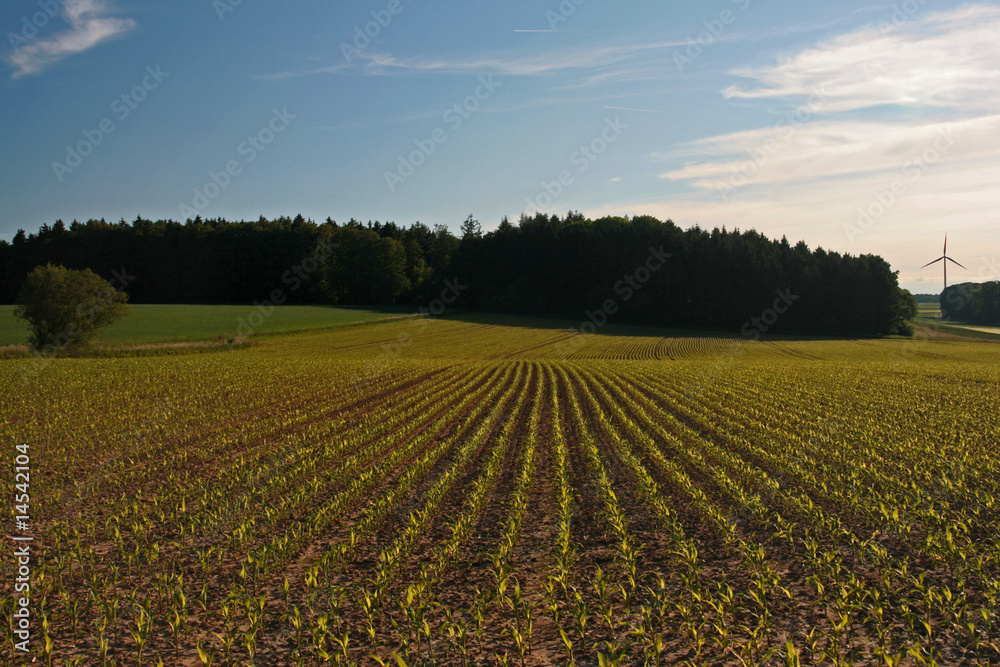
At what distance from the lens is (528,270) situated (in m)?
93.6

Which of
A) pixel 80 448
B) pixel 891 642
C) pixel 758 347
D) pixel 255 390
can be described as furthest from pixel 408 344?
pixel 891 642

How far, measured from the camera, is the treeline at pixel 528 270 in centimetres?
7919

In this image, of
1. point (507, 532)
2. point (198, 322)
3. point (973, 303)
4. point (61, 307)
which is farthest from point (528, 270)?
point (973, 303)

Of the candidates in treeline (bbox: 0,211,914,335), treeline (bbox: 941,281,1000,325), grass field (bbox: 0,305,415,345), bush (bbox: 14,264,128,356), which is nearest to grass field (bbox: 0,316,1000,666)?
bush (bbox: 14,264,128,356)

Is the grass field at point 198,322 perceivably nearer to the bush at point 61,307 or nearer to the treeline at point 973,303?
the bush at point 61,307

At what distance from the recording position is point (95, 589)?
6.88 meters

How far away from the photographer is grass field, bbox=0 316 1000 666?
5.90 meters

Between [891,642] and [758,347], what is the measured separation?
6101cm

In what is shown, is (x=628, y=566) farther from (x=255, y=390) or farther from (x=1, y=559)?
(x=255, y=390)

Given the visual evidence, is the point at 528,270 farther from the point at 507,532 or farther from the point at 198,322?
the point at 507,532

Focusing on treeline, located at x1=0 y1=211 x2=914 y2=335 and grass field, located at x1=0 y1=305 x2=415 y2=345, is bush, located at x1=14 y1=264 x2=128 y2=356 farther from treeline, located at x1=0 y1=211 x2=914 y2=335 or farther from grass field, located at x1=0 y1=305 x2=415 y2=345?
treeline, located at x1=0 y1=211 x2=914 y2=335

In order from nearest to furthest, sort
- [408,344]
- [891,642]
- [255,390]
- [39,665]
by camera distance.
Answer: [39,665] < [891,642] < [255,390] < [408,344]

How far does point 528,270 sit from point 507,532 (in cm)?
8628

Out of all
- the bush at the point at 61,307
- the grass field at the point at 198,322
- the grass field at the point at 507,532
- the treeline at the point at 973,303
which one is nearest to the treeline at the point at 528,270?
the grass field at the point at 198,322
